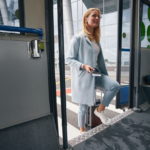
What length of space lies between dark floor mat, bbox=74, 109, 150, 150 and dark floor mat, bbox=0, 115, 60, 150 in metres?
0.30

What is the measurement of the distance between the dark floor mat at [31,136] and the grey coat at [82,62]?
49cm

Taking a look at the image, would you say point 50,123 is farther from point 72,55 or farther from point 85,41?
point 85,41

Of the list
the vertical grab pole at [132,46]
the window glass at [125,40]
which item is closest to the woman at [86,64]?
the vertical grab pole at [132,46]

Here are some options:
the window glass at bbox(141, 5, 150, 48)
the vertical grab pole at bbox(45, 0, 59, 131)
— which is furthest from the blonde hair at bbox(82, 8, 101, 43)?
the window glass at bbox(141, 5, 150, 48)

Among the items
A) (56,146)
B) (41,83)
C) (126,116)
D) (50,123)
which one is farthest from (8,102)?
(126,116)

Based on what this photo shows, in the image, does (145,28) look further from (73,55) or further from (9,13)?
(9,13)

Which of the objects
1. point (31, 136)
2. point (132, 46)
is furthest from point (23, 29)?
point (132, 46)

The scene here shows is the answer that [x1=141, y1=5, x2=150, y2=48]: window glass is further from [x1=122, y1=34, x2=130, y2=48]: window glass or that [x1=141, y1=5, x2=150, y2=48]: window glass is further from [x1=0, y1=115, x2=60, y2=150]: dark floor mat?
[x1=0, y1=115, x2=60, y2=150]: dark floor mat

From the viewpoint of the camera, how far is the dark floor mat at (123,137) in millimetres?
1358

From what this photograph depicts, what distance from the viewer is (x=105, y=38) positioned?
1320cm

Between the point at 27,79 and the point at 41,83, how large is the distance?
14 cm

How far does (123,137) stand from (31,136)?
3.29ft

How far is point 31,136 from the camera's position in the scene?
1.23 meters

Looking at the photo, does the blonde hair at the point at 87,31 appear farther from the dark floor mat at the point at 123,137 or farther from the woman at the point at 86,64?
the dark floor mat at the point at 123,137
